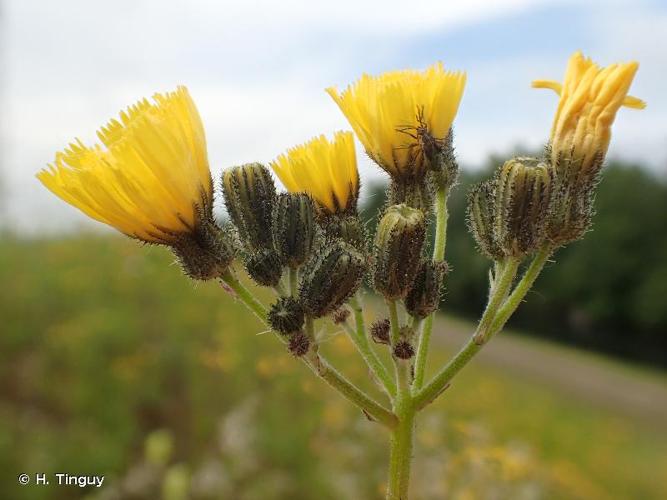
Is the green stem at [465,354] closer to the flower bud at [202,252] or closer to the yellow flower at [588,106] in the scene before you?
the yellow flower at [588,106]

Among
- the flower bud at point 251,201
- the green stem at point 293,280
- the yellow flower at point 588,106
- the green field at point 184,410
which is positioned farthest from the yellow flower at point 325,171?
the green field at point 184,410

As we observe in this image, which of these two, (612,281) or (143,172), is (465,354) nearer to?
(143,172)

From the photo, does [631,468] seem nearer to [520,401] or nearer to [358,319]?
[520,401]

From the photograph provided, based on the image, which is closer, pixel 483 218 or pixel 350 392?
pixel 350 392

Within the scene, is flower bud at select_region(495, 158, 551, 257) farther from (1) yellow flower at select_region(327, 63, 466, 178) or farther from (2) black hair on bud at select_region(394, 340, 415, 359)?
(2) black hair on bud at select_region(394, 340, 415, 359)

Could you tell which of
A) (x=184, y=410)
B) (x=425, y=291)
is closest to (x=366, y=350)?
(x=425, y=291)

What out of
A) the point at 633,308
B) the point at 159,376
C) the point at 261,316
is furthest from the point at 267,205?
the point at 633,308
